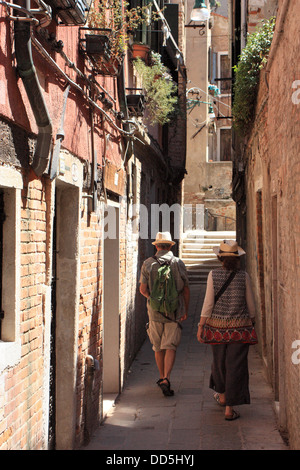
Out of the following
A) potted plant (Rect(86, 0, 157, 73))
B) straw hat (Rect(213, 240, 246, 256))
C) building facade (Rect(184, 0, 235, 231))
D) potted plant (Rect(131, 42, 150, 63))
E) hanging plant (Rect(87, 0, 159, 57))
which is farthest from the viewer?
building facade (Rect(184, 0, 235, 231))

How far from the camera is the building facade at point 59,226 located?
3.72m

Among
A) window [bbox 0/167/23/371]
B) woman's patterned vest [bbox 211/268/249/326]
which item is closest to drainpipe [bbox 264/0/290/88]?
woman's patterned vest [bbox 211/268/249/326]

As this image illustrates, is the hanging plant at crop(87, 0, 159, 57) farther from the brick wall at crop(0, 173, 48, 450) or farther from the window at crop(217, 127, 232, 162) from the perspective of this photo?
the window at crop(217, 127, 232, 162)

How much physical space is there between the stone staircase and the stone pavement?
28.2ft

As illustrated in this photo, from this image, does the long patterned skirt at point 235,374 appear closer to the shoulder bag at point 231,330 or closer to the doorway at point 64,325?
the shoulder bag at point 231,330

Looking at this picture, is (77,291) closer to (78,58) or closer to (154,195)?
(78,58)

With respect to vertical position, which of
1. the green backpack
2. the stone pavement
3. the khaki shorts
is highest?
the green backpack

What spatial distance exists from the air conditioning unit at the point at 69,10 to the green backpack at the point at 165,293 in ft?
11.1

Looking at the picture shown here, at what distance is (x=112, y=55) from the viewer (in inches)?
252

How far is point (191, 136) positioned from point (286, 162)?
880 inches

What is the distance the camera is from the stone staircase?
58.6 feet

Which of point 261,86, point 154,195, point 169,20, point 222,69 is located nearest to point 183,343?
point 154,195

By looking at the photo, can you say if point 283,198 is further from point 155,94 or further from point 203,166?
point 203,166

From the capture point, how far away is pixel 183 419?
654cm
